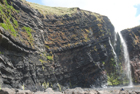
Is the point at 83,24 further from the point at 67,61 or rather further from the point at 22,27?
the point at 22,27

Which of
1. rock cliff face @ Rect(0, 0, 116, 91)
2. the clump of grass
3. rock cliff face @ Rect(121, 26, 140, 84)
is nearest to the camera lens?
rock cliff face @ Rect(0, 0, 116, 91)

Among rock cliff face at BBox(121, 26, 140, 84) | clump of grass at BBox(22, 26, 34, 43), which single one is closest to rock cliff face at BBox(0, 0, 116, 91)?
clump of grass at BBox(22, 26, 34, 43)

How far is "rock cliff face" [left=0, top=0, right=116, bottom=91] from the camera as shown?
2114cm

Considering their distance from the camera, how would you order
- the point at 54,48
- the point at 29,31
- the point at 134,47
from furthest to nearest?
the point at 134,47 → the point at 54,48 → the point at 29,31

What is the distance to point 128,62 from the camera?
4059 cm

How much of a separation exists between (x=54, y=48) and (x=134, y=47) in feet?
93.6

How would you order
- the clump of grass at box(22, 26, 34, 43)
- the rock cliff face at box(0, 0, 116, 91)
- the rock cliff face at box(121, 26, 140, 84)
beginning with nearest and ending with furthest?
the rock cliff face at box(0, 0, 116, 91), the clump of grass at box(22, 26, 34, 43), the rock cliff face at box(121, 26, 140, 84)

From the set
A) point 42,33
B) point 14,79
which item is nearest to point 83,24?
point 42,33

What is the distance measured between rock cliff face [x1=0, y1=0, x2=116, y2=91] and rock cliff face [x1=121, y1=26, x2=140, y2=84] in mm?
6677

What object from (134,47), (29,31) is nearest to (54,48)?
(29,31)

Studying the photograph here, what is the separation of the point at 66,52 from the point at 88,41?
7.94 m

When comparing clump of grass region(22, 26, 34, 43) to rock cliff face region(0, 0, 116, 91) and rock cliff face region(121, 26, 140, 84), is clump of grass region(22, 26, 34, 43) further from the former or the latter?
rock cliff face region(121, 26, 140, 84)

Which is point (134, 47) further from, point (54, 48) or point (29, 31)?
point (29, 31)

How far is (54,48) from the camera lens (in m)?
34.2
